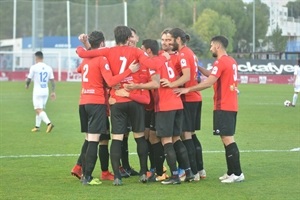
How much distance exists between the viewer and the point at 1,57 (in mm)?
64938

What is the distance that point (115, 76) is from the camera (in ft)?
34.4

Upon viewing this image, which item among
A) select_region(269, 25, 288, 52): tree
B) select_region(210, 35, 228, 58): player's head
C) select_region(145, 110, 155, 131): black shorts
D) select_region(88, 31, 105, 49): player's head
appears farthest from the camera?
select_region(269, 25, 288, 52): tree

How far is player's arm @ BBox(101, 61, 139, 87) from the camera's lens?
10430 millimetres

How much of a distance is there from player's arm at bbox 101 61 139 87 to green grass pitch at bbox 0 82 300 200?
155 centimetres

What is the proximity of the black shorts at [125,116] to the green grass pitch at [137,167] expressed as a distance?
86cm

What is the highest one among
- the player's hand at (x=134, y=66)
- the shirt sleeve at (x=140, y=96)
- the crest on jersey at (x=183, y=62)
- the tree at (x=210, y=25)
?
the tree at (x=210, y=25)

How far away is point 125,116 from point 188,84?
117cm

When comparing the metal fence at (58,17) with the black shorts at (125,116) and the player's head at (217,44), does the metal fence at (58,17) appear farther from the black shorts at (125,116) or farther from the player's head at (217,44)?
the black shorts at (125,116)

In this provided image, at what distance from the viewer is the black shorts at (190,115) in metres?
11.2

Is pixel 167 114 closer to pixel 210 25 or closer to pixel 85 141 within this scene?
pixel 85 141

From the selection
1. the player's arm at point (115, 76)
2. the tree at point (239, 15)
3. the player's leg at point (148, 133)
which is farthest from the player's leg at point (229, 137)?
the tree at point (239, 15)

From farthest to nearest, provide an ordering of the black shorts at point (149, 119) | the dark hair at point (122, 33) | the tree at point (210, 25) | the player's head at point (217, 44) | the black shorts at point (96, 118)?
the tree at point (210, 25) < the black shorts at point (149, 119) < the player's head at point (217, 44) < the black shorts at point (96, 118) < the dark hair at point (122, 33)

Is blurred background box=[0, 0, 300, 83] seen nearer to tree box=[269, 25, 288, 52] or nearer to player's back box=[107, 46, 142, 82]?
tree box=[269, 25, 288, 52]

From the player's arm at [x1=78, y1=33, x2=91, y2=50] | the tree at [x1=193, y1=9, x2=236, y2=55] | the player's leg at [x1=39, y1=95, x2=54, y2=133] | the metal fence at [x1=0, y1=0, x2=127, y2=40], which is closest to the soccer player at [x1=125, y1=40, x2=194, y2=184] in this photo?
the player's arm at [x1=78, y1=33, x2=91, y2=50]
